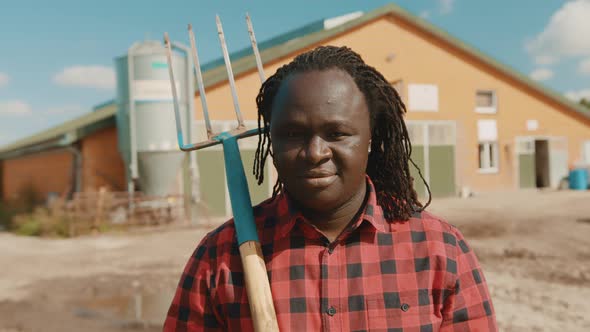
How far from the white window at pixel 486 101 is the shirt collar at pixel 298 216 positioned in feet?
58.4

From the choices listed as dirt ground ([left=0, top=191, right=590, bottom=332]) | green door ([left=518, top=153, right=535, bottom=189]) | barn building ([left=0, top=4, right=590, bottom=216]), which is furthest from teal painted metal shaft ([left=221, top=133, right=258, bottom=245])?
green door ([left=518, top=153, right=535, bottom=189])

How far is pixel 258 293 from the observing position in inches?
53.6

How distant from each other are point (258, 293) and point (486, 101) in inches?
736

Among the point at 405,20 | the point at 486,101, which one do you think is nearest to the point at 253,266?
the point at 405,20

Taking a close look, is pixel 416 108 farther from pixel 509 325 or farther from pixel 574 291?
pixel 509 325

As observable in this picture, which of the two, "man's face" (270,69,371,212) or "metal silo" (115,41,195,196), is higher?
"metal silo" (115,41,195,196)

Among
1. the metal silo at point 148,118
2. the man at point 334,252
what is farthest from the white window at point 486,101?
the man at point 334,252

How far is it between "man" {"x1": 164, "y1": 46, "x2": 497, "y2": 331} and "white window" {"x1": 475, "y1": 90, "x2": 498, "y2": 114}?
17.8 metres

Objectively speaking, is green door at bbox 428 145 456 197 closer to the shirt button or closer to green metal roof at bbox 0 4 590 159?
green metal roof at bbox 0 4 590 159

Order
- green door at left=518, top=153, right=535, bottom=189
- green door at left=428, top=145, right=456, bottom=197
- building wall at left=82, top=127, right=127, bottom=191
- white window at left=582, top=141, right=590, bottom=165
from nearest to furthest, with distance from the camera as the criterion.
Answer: building wall at left=82, top=127, right=127, bottom=191 → green door at left=428, top=145, right=456, bottom=197 → green door at left=518, top=153, right=535, bottom=189 → white window at left=582, top=141, right=590, bottom=165

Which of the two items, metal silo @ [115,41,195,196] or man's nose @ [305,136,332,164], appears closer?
man's nose @ [305,136,332,164]

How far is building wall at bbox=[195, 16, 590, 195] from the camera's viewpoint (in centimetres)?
1645

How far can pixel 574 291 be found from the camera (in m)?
5.42

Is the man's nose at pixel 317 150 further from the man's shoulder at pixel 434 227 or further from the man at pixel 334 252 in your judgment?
the man's shoulder at pixel 434 227
